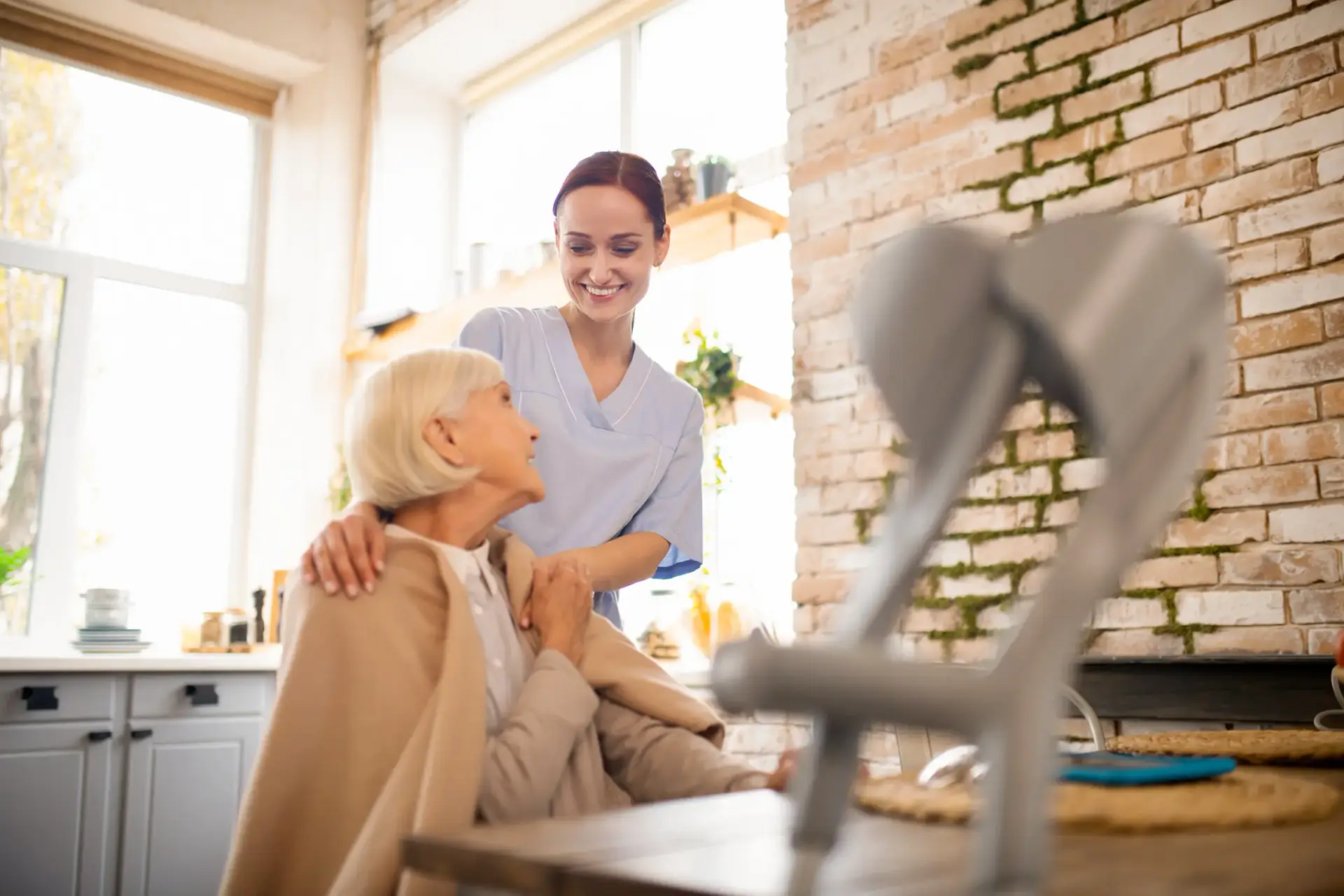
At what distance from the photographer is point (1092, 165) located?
242 centimetres

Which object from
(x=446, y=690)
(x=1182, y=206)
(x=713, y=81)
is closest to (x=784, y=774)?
(x=446, y=690)

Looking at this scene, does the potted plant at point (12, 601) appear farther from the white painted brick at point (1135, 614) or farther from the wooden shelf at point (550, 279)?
the white painted brick at point (1135, 614)

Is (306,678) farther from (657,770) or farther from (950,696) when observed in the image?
(950,696)

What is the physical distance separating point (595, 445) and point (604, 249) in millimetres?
353

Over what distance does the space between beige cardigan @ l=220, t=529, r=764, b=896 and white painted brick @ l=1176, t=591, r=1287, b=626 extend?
119 cm

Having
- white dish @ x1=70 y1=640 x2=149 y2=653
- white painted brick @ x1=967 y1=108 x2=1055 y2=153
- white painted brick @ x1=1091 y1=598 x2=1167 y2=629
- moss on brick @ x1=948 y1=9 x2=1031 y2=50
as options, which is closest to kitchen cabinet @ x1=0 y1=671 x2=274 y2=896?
white dish @ x1=70 y1=640 x2=149 y2=653

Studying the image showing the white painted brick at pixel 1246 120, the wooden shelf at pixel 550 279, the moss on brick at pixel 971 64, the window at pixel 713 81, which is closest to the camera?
the white painted brick at pixel 1246 120

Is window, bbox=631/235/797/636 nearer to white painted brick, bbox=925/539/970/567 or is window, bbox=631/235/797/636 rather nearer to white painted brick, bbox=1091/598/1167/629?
white painted brick, bbox=925/539/970/567

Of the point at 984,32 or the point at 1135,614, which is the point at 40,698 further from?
the point at 984,32

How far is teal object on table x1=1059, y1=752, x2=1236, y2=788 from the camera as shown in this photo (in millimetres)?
750

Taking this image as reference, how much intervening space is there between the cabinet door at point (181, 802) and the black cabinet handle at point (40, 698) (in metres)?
0.23

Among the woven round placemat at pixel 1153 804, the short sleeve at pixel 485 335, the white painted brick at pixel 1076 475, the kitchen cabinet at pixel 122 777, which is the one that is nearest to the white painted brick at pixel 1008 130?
the white painted brick at pixel 1076 475

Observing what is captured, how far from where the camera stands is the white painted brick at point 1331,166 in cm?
206

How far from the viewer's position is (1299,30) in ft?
6.98
